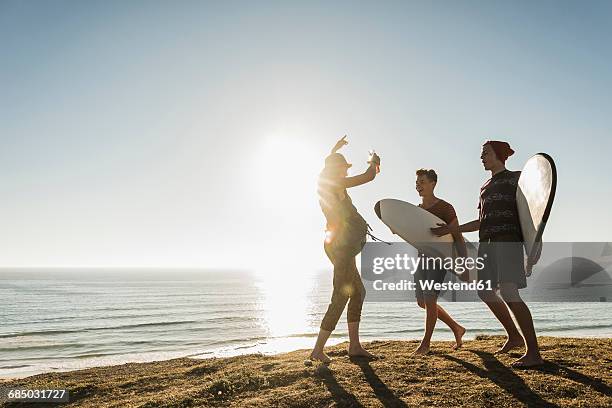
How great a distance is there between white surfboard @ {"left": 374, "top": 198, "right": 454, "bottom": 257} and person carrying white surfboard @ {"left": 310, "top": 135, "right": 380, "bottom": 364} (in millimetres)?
1012

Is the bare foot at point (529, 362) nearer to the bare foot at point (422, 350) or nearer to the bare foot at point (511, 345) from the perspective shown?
the bare foot at point (511, 345)

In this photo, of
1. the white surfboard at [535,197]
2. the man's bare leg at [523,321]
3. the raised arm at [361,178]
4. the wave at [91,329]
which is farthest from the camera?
the wave at [91,329]

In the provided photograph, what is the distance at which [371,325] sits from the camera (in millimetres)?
38500

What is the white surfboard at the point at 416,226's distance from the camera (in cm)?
669

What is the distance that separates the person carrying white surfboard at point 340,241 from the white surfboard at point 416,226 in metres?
1.01

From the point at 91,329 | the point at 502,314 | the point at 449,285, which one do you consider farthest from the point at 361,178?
the point at 91,329

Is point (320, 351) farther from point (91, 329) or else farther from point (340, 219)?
point (91, 329)

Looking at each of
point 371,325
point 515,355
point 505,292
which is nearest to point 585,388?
point 505,292

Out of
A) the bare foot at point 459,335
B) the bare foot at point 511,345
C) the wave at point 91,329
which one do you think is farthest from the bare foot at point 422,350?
the wave at point 91,329

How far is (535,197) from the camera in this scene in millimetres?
5219

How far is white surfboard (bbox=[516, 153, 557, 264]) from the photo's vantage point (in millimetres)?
4914

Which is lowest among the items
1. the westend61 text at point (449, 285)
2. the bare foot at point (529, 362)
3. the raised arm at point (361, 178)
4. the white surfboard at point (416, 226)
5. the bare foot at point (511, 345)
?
the bare foot at point (511, 345)

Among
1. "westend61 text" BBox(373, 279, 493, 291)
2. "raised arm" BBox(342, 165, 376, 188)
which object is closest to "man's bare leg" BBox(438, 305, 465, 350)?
"westend61 text" BBox(373, 279, 493, 291)

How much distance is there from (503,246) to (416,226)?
5.42 ft
